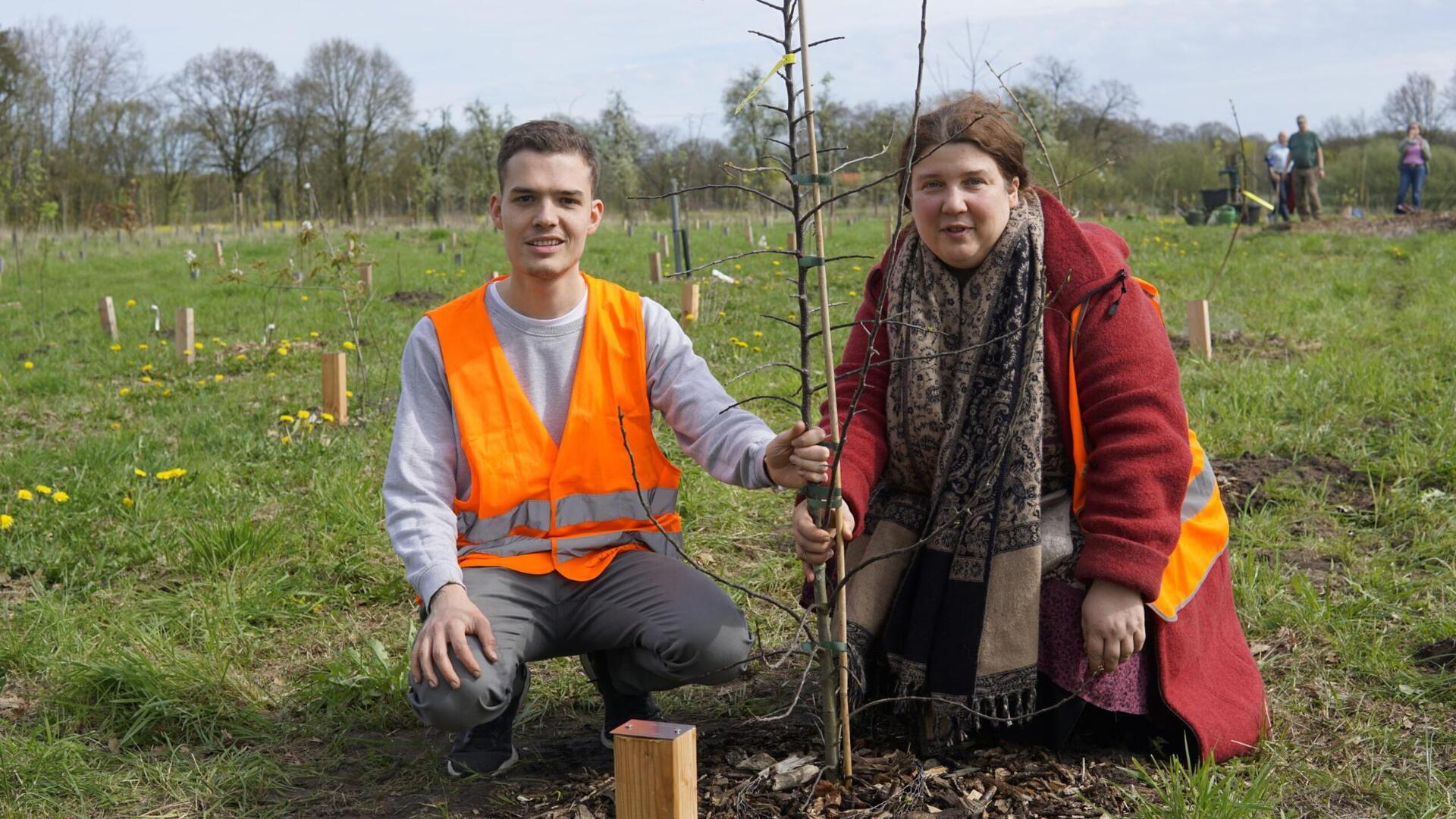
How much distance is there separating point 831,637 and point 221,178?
36285 mm

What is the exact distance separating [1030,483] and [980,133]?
2.33 ft

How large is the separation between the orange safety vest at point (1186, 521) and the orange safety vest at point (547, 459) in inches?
34.4

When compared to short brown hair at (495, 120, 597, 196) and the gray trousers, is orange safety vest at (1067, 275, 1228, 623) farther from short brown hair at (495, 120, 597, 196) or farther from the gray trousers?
short brown hair at (495, 120, 597, 196)

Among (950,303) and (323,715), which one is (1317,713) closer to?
(950,303)

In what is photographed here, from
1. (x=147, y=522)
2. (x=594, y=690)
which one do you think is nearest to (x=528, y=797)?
(x=594, y=690)

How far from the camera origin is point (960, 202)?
214cm

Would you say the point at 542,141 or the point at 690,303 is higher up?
the point at 542,141

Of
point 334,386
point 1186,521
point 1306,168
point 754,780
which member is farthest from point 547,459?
point 1306,168

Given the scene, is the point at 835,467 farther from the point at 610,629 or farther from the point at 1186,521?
the point at 1186,521

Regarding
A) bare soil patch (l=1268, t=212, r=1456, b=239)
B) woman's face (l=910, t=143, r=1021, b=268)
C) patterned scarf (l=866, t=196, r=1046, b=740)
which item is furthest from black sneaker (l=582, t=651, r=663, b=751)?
bare soil patch (l=1268, t=212, r=1456, b=239)

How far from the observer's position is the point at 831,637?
205 centimetres

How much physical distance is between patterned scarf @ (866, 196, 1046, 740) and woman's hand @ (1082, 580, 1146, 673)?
11 cm

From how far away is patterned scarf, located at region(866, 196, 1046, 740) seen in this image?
6.98 feet

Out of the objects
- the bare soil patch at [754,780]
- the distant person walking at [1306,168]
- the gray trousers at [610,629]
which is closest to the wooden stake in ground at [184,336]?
the bare soil patch at [754,780]
